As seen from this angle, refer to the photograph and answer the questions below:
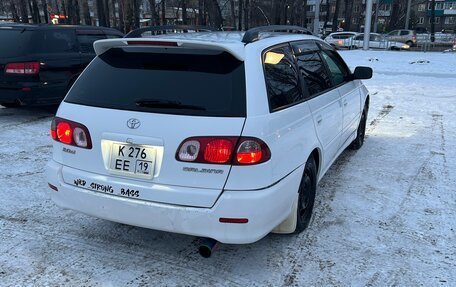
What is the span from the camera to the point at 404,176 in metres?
5.00

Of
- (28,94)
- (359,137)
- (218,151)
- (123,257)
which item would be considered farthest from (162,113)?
(28,94)

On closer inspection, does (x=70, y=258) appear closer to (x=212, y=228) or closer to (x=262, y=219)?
(x=212, y=228)

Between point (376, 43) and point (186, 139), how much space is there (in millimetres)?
34103

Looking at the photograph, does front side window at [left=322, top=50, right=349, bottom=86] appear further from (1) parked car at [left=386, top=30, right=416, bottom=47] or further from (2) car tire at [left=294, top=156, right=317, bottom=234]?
(1) parked car at [left=386, top=30, right=416, bottom=47]

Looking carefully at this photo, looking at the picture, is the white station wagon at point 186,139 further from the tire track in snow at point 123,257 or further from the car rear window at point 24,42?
the car rear window at point 24,42

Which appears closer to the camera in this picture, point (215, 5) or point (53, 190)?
point (53, 190)

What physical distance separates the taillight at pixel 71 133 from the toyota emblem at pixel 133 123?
13.5 inches

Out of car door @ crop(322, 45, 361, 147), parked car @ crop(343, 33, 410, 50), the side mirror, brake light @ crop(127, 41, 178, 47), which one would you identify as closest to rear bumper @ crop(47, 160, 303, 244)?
brake light @ crop(127, 41, 178, 47)

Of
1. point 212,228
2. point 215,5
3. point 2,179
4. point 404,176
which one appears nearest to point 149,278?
point 212,228

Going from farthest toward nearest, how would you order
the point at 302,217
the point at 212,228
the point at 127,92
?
the point at 302,217 < the point at 127,92 < the point at 212,228

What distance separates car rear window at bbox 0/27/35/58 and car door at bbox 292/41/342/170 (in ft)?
17.6

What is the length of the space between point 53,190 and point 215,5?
97.3 ft

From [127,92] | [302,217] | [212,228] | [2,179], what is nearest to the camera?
[212,228]

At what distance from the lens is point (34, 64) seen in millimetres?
7410
